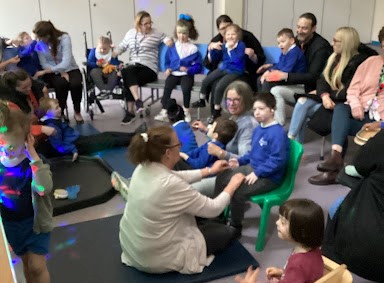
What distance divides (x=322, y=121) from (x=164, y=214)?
2079 mm

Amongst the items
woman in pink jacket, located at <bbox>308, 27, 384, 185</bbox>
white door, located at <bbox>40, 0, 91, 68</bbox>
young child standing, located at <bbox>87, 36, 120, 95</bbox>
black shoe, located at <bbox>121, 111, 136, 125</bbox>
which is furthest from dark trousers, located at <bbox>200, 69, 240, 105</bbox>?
white door, located at <bbox>40, 0, 91, 68</bbox>

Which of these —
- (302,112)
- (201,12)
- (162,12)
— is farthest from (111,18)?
(302,112)

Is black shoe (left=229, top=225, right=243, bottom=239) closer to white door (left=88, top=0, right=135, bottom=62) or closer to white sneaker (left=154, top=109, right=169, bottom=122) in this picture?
white sneaker (left=154, top=109, right=169, bottom=122)

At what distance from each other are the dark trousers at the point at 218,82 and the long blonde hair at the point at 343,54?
111 cm

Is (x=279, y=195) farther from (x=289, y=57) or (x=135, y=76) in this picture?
(x=135, y=76)

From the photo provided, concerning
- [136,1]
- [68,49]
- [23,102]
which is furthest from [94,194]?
[136,1]

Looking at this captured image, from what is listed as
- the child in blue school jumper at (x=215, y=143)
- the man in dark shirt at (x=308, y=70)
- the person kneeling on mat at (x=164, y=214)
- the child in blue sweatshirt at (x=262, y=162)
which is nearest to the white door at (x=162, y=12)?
the man in dark shirt at (x=308, y=70)

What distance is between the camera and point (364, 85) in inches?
146

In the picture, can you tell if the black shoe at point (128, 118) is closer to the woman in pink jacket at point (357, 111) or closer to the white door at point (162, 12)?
the woman in pink jacket at point (357, 111)

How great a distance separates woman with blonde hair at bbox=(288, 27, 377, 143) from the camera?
12.6 ft

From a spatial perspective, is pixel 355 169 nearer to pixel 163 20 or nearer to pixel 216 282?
pixel 216 282

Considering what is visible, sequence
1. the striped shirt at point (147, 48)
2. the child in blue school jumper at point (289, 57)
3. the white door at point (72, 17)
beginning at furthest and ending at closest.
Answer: the white door at point (72, 17) < the striped shirt at point (147, 48) < the child in blue school jumper at point (289, 57)

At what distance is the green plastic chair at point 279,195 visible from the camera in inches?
106

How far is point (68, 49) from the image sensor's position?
496cm
